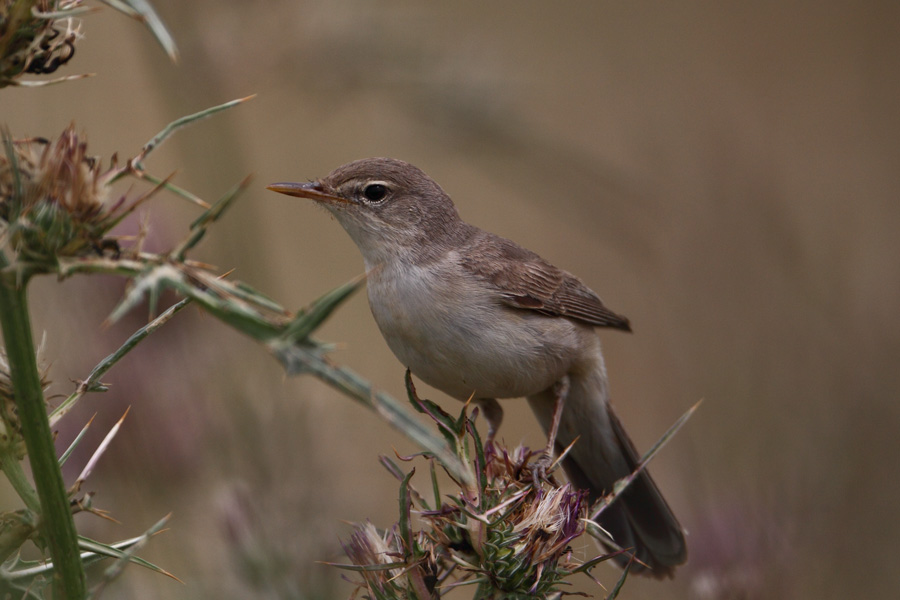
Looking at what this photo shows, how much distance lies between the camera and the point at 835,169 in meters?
8.41

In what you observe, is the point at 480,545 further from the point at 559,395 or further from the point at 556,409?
the point at 559,395

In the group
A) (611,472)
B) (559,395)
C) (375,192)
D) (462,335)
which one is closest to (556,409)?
(559,395)

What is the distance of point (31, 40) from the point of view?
5.10 ft

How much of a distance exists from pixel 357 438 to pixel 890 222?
15.9 ft

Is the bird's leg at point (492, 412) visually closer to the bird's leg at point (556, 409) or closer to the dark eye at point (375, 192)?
the bird's leg at point (556, 409)

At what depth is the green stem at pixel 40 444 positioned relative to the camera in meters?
1.41

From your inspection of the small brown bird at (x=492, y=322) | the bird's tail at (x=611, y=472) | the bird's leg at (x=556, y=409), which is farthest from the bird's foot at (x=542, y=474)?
the bird's tail at (x=611, y=472)

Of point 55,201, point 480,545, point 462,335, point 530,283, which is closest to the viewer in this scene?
point 55,201

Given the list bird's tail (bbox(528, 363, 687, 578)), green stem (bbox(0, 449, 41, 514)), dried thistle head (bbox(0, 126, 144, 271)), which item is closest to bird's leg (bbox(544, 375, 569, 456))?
bird's tail (bbox(528, 363, 687, 578))

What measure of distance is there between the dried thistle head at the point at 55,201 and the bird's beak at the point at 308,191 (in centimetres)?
202

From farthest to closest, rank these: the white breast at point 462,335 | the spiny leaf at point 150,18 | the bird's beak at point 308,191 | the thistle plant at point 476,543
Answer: the bird's beak at point 308,191 → the white breast at point 462,335 → the thistle plant at point 476,543 → the spiny leaf at point 150,18

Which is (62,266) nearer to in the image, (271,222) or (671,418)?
(671,418)

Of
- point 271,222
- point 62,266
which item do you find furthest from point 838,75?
point 62,266

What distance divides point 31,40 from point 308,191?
2.21 m
